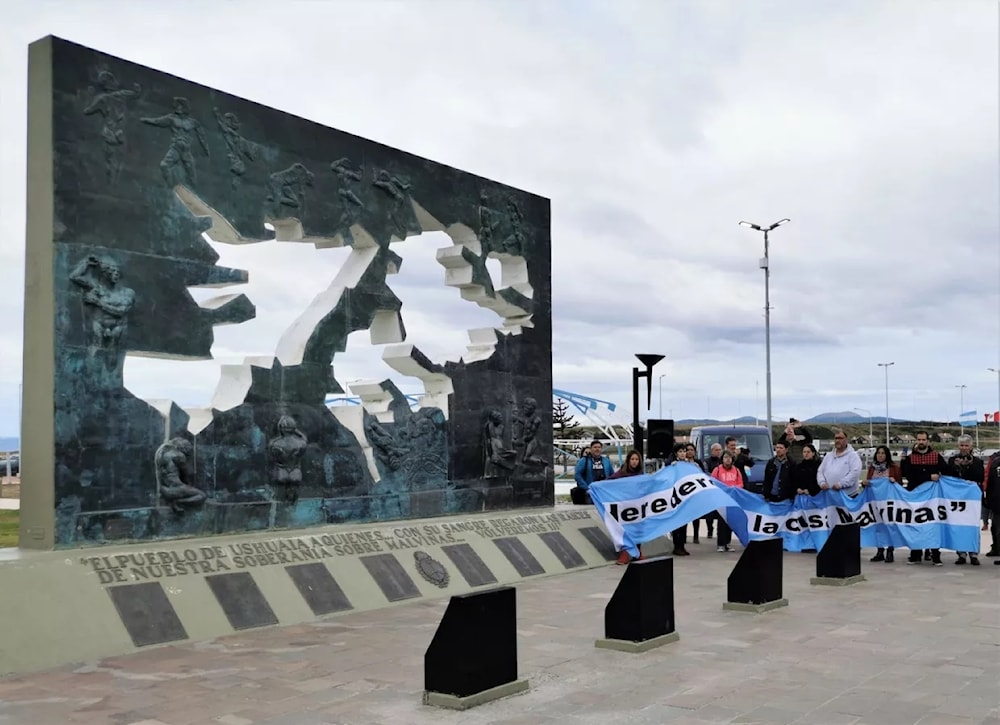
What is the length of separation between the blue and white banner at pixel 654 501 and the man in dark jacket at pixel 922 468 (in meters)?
2.48

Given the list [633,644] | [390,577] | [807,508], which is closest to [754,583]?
[633,644]

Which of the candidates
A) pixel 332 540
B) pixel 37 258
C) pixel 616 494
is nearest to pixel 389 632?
pixel 332 540

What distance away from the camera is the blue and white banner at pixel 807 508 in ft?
38.9

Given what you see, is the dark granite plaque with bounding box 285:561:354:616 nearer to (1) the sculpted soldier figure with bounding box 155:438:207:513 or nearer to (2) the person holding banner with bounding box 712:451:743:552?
(1) the sculpted soldier figure with bounding box 155:438:207:513

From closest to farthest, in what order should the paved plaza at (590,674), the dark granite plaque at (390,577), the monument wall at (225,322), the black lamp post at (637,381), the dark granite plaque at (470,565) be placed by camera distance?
the paved plaza at (590,674), the monument wall at (225,322), the dark granite plaque at (390,577), the dark granite plaque at (470,565), the black lamp post at (637,381)

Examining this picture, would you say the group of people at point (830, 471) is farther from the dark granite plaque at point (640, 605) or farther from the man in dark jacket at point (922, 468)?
the dark granite plaque at point (640, 605)

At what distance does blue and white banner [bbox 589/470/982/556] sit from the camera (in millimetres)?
11844

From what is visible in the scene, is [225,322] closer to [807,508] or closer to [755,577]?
[755,577]

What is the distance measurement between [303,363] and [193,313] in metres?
1.32

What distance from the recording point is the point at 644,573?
7.07 metres

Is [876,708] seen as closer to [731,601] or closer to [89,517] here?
[731,601]

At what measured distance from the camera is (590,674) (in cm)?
634

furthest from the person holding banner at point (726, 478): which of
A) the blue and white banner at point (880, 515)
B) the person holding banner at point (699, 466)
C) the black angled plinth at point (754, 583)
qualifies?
the black angled plinth at point (754, 583)

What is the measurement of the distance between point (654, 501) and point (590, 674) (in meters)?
5.84
